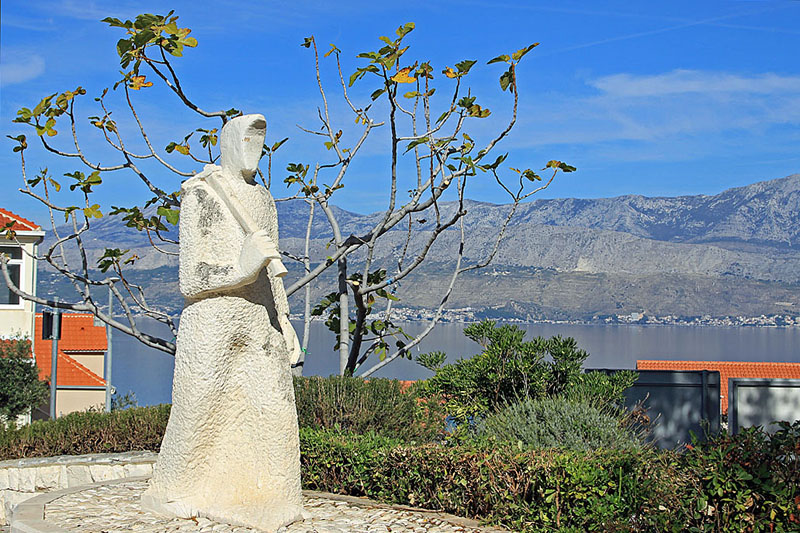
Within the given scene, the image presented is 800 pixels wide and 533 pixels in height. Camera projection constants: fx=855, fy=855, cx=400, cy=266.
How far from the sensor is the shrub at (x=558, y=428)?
860 cm

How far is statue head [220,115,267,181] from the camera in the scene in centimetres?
711

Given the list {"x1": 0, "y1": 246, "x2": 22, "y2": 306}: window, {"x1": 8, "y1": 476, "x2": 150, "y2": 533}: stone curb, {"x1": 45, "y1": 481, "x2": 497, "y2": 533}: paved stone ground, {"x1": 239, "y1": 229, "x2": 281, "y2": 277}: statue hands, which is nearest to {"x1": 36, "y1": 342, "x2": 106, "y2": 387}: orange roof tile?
{"x1": 0, "y1": 246, "x2": 22, "y2": 306}: window

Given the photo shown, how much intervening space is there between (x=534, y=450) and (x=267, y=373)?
249 cm

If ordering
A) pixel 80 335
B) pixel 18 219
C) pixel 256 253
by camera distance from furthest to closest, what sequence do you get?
pixel 80 335, pixel 18 219, pixel 256 253

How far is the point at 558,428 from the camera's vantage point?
347 inches

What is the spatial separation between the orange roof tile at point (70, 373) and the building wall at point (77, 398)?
0.27 meters

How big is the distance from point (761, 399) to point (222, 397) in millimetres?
7087

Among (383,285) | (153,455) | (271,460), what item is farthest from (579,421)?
(153,455)

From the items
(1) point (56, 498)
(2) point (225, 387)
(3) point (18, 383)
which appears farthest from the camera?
(3) point (18, 383)

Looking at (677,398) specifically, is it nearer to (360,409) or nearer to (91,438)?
(360,409)

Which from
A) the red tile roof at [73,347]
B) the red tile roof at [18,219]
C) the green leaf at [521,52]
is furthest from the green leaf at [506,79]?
the red tile roof at [73,347]

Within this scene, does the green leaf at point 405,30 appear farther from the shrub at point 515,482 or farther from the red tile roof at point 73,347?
the red tile roof at point 73,347

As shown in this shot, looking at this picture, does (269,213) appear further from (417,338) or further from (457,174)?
(417,338)

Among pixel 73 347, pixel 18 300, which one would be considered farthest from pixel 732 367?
pixel 18 300
